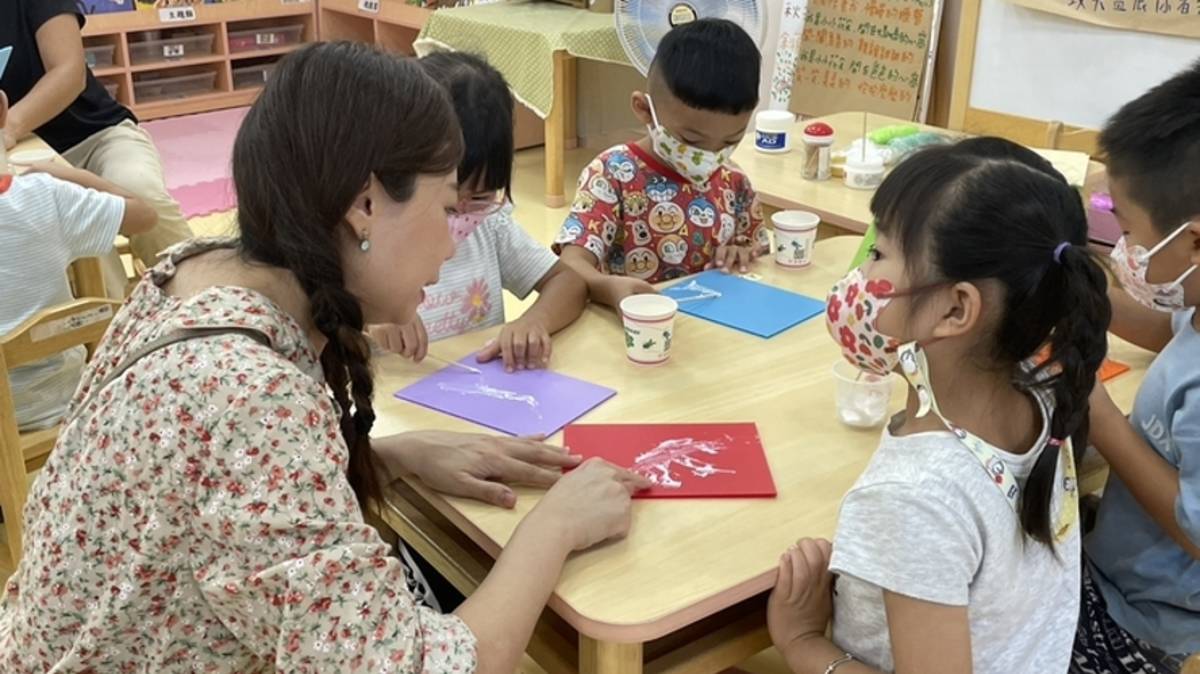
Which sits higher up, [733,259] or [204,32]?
[733,259]

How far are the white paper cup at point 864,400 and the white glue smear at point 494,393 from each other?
40cm

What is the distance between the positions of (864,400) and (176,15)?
5.27 meters

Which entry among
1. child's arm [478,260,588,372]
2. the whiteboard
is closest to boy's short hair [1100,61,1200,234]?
child's arm [478,260,588,372]

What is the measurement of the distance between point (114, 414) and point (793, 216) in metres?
1.29

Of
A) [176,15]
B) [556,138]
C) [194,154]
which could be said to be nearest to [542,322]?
[556,138]

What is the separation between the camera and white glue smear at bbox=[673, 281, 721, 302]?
5.98 ft

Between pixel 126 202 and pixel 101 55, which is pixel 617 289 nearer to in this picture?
pixel 126 202

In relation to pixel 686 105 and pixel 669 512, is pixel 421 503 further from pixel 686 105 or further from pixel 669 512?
pixel 686 105

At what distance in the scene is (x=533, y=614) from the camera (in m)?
1.04

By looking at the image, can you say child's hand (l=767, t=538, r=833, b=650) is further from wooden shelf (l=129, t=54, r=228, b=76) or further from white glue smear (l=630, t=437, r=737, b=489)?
wooden shelf (l=129, t=54, r=228, b=76)

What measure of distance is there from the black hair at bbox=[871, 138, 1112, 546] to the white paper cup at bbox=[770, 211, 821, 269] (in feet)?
2.73

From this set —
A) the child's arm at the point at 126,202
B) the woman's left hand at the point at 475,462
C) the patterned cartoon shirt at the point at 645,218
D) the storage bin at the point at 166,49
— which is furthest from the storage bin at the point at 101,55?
the woman's left hand at the point at 475,462

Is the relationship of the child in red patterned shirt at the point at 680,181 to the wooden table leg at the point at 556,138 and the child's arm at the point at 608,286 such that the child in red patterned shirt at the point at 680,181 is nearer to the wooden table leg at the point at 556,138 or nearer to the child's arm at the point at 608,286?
the child's arm at the point at 608,286

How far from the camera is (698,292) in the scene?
185 centimetres
